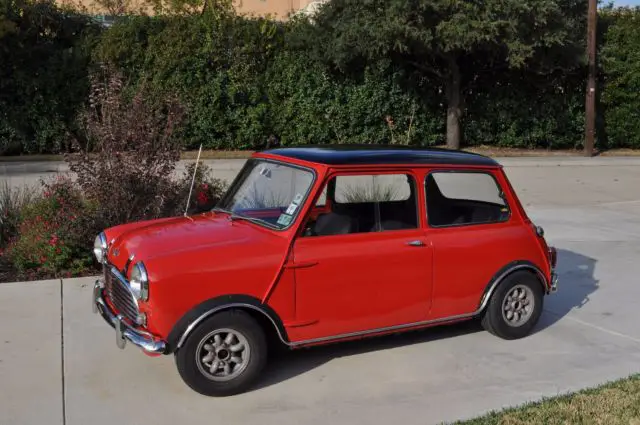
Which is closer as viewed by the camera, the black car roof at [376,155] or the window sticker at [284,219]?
the window sticker at [284,219]

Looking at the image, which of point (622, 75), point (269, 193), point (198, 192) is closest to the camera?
point (269, 193)

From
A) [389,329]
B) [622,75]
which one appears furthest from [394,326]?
[622,75]

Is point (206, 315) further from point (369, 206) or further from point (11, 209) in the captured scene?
point (11, 209)

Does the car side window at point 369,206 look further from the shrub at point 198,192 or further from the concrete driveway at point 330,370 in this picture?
the shrub at point 198,192

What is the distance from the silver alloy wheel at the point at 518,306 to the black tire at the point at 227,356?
2122 mm

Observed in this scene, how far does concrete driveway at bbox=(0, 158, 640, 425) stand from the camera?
13.9 ft

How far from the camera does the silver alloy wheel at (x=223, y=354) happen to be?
14.1 ft

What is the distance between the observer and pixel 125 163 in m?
7.48

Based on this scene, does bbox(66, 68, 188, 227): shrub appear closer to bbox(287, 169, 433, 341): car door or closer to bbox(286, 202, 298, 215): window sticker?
bbox(287, 169, 433, 341): car door

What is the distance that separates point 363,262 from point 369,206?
534mm

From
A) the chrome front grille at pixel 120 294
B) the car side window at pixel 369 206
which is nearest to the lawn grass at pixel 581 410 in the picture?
the car side window at pixel 369 206

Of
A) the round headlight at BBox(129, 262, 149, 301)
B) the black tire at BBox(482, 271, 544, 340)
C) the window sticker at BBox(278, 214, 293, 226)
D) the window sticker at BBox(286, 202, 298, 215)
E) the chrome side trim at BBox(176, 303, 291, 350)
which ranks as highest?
the window sticker at BBox(286, 202, 298, 215)

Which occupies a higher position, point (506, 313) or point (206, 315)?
point (206, 315)

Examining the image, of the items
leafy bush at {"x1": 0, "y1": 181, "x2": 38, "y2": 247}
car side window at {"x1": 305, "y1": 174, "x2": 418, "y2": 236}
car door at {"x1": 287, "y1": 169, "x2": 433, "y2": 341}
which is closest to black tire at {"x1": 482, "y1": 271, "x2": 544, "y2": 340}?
car door at {"x1": 287, "y1": 169, "x2": 433, "y2": 341}
